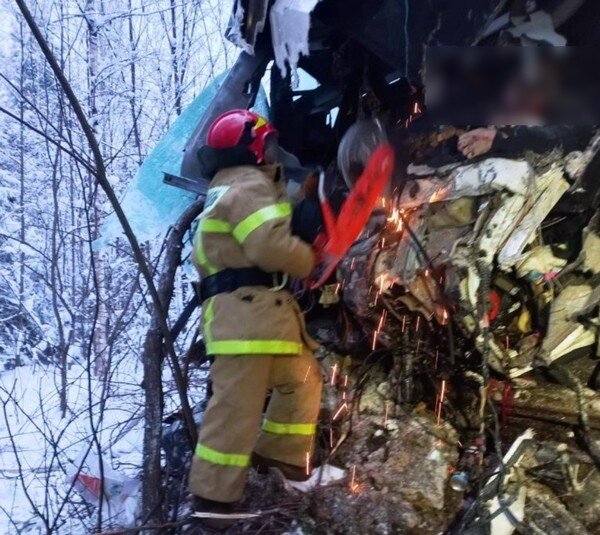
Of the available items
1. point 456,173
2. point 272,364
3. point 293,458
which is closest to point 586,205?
point 456,173

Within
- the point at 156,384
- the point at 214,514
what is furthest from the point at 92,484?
the point at 214,514

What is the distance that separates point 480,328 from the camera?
273 cm

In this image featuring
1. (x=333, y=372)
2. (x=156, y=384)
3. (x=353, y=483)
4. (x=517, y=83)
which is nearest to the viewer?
(x=353, y=483)

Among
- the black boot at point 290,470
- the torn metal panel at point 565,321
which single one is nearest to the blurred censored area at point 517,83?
the torn metal panel at point 565,321

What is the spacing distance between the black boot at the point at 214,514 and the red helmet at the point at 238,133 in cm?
167

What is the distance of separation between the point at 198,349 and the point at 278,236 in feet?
4.70

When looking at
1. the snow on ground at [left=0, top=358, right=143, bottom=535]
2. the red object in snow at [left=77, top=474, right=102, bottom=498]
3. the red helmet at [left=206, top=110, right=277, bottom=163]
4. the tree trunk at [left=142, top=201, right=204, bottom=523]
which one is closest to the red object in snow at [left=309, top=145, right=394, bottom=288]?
the red helmet at [left=206, top=110, right=277, bottom=163]

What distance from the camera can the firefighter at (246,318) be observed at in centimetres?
238

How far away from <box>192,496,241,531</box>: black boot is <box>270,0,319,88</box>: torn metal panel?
225cm

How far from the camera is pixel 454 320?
→ 2.84m

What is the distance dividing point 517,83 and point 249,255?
175 cm

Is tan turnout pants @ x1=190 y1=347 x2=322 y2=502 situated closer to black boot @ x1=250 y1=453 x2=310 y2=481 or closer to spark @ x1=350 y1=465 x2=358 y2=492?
black boot @ x1=250 y1=453 x2=310 y2=481

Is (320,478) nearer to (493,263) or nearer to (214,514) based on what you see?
(214,514)

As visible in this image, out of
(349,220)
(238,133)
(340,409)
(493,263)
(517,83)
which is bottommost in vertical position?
(340,409)
